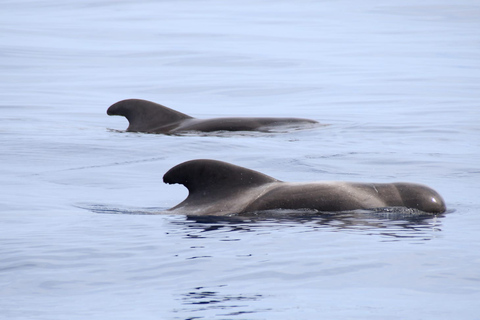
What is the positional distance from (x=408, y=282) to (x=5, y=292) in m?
2.49

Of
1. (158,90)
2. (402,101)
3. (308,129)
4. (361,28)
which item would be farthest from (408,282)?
(361,28)

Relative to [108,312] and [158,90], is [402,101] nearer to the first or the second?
[158,90]

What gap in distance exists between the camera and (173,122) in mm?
17281

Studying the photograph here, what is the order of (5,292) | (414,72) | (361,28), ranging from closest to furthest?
(5,292), (414,72), (361,28)

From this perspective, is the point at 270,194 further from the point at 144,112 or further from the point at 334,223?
the point at 144,112

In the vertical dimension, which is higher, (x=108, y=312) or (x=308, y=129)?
(x=308, y=129)

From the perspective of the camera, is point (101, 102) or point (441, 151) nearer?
point (441, 151)

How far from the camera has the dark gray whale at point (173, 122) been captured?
16750 mm

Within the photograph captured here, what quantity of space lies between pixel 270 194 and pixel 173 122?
8746 mm

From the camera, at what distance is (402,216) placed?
28.0 feet

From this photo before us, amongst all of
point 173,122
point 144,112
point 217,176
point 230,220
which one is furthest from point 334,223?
point 144,112

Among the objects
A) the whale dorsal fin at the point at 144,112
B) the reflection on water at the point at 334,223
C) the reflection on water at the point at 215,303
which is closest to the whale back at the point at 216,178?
the reflection on water at the point at 334,223

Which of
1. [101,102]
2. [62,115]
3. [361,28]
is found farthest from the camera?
[361,28]

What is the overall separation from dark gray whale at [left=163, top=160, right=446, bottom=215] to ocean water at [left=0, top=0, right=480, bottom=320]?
182 mm
